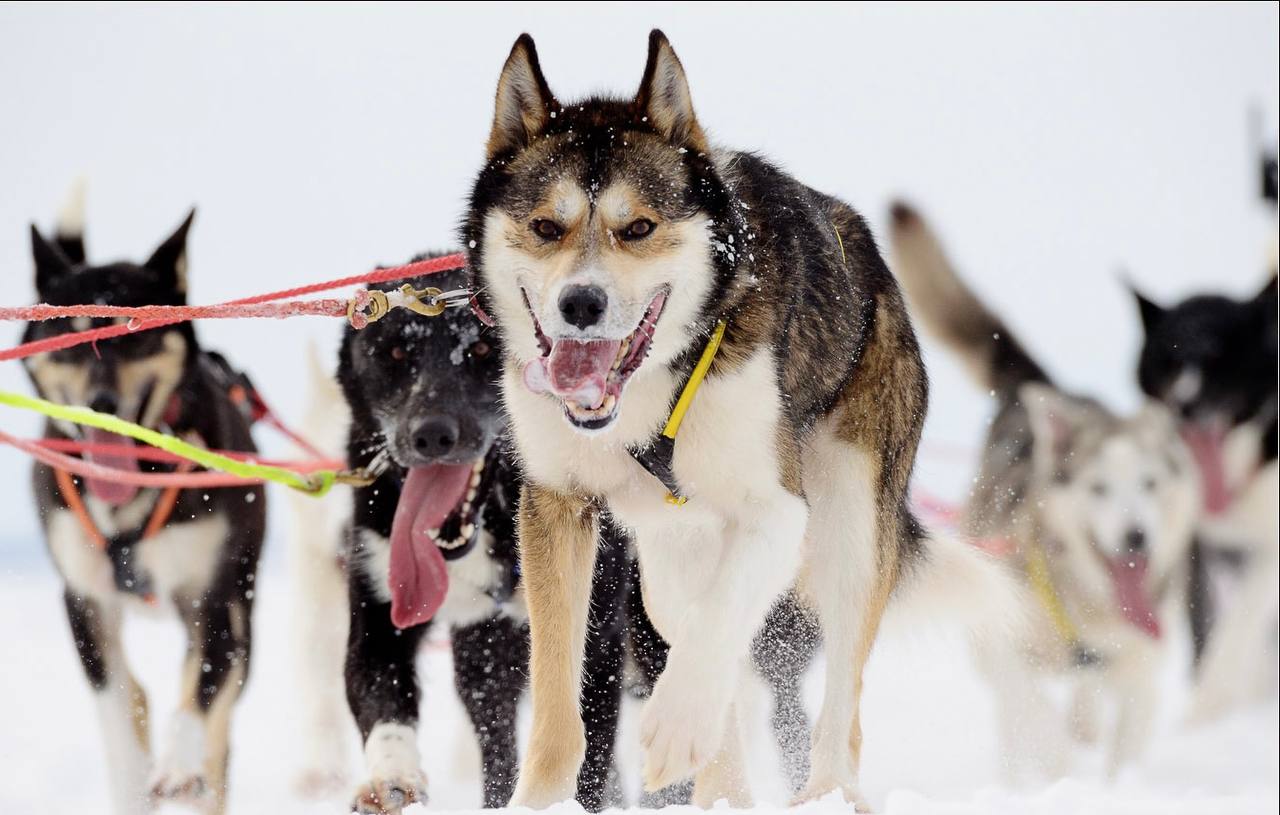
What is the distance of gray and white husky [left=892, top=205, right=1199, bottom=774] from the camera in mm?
5188

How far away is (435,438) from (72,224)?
78.3 inches

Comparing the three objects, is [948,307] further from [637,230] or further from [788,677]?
[637,230]

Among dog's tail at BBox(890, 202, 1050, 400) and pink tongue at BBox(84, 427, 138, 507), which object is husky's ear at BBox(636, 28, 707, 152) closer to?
pink tongue at BBox(84, 427, 138, 507)

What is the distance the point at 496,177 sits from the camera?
2.54 metres

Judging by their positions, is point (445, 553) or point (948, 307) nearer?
point (445, 553)

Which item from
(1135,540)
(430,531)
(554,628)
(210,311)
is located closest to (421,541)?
(430,531)

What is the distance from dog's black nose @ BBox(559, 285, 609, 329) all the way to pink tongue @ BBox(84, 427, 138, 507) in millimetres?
2175

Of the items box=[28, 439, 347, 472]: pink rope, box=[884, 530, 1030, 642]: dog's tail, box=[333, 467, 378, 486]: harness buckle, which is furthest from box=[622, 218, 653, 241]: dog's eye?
box=[28, 439, 347, 472]: pink rope

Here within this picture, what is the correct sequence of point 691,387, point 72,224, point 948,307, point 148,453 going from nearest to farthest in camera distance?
1. point 691,387
2. point 148,453
3. point 72,224
4. point 948,307

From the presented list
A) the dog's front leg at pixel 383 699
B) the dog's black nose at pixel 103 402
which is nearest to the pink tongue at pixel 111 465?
the dog's black nose at pixel 103 402

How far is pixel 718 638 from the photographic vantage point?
7.87ft

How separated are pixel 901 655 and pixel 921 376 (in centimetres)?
81

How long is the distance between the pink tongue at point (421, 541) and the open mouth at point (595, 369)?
1.06 meters

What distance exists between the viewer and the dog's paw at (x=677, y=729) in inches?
92.6
